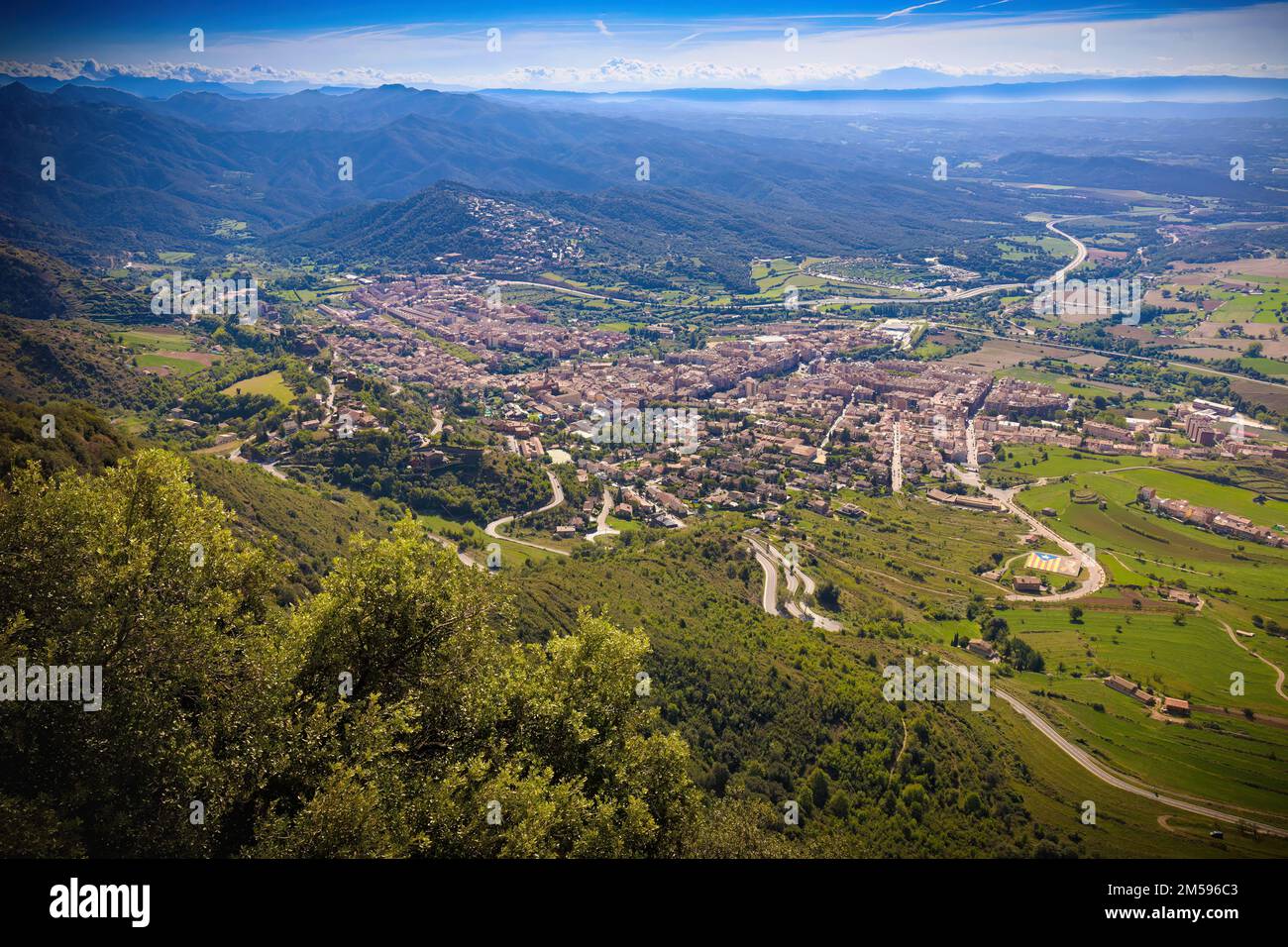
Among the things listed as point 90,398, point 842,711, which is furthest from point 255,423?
point 842,711

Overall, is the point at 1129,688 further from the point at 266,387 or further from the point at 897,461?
the point at 266,387

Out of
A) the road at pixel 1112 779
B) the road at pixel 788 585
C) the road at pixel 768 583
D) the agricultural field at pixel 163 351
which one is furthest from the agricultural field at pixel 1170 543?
the agricultural field at pixel 163 351

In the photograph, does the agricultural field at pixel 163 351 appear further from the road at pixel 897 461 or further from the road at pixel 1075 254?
the road at pixel 1075 254

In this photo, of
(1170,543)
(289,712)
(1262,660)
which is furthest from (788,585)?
(289,712)

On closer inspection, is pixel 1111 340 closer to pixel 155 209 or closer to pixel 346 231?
pixel 346 231

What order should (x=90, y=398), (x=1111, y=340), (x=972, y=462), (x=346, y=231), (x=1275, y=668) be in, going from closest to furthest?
(x=1275, y=668)
(x=90, y=398)
(x=972, y=462)
(x=1111, y=340)
(x=346, y=231)

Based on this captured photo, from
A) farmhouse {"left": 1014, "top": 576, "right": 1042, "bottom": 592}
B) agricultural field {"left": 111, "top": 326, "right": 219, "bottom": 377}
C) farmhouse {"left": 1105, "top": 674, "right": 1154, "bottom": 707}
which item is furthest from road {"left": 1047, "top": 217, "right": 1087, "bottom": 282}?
agricultural field {"left": 111, "top": 326, "right": 219, "bottom": 377}
